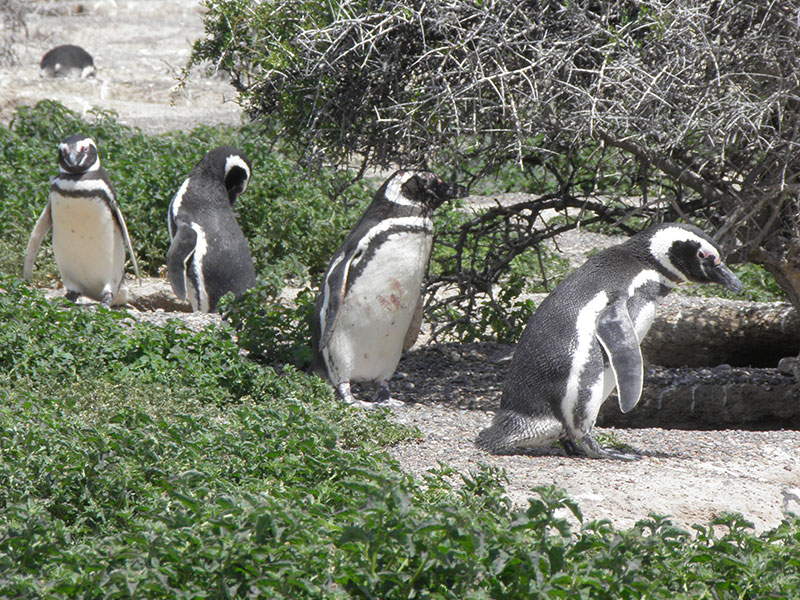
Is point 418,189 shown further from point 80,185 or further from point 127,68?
point 127,68

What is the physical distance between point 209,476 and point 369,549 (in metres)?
0.86

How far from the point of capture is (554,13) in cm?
461

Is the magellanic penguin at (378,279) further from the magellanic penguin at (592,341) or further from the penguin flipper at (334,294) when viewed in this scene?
the magellanic penguin at (592,341)

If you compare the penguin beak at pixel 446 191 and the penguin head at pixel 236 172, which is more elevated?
the penguin beak at pixel 446 191

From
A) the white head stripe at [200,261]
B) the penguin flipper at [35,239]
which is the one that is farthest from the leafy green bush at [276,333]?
the penguin flipper at [35,239]

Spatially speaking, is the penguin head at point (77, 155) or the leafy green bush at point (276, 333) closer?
the leafy green bush at point (276, 333)

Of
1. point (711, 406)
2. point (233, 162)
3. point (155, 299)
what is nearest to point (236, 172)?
point (233, 162)

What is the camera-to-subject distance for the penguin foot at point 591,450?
13.8 ft

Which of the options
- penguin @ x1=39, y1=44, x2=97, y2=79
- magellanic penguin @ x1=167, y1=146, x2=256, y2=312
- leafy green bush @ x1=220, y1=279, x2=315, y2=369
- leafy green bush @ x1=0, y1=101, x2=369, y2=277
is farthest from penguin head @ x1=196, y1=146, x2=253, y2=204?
penguin @ x1=39, y1=44, x2=97, y2=79

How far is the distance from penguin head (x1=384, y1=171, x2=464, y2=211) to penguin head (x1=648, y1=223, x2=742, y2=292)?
3.95 feet

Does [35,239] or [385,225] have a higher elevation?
[385,225]

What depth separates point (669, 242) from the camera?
4.45 meters

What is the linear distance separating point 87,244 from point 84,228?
4.8 inches

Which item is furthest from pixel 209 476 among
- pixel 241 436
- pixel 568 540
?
pixel 568 540
